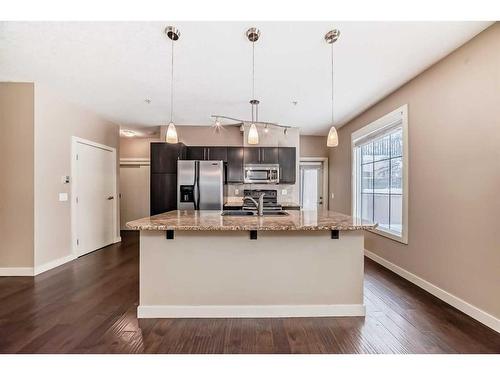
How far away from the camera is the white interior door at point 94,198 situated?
396 cm

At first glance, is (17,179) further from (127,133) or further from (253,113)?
(253,113)

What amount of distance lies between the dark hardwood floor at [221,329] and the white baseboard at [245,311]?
5 centimetres

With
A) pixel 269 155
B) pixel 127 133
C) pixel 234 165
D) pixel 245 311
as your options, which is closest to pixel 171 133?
pixel 245 311

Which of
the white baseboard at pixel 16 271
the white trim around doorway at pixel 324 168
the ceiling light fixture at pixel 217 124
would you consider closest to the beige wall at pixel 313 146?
the white trim around doorway at pixel 324 168

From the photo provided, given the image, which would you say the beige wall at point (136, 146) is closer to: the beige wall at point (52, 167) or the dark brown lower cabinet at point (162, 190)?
the dark brown lower cabinet at point (162, 190)

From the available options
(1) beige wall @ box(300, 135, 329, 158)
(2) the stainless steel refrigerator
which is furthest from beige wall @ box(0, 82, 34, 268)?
(1) beige wall @ box(300, 135, 329, 158)

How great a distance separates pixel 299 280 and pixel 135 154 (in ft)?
18.0

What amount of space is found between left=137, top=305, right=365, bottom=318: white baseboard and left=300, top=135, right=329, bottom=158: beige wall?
4208mm

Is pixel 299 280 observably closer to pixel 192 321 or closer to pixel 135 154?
pixel 192 321

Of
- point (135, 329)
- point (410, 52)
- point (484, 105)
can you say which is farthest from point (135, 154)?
point (484, 105)

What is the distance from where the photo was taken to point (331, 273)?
216 cm

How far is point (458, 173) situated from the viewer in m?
2.29

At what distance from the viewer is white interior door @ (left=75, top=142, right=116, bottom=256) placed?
156 inches

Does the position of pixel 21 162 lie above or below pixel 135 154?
below
